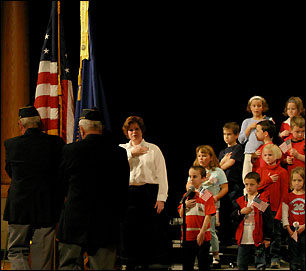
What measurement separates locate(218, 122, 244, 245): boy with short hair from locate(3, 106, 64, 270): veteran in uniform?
8.91 ft

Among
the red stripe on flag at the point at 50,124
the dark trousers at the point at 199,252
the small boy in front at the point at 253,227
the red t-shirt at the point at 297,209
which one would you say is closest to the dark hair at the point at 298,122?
the red t-shirt at the point at 297,209

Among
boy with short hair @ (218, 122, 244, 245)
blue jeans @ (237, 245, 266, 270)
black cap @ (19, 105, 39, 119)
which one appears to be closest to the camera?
black cap @ (19, 105, 39, 119)

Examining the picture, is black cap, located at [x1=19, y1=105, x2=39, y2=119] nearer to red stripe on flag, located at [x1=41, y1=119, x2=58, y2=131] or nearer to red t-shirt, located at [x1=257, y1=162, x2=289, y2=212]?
red stripe on flag, located at [x1=41, y1=119, x2=58, y2=131]

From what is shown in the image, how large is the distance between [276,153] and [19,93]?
4.10 metres

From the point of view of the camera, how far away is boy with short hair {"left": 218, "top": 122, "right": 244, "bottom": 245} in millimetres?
7148

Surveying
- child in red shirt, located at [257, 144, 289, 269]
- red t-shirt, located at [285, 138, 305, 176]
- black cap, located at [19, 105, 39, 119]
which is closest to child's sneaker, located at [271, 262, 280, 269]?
child in red shirt, located at [257, 144, 289, 269]

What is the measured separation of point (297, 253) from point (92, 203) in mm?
2601

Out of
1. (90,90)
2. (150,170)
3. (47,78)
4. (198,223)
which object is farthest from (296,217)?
(47,78)

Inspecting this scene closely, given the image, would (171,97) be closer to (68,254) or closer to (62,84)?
(62,84)

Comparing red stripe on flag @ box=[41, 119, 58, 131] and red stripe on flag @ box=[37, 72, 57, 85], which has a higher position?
red stripe on flag @ box=[37, 72, 57, 85]

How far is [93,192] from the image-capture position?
15.2 ft

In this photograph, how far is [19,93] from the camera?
8.51m

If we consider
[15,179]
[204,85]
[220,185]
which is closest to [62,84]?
[15,179]

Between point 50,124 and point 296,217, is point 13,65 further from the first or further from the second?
point 296,217
